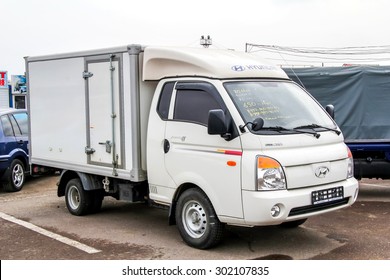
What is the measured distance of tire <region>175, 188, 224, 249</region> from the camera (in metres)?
5.71

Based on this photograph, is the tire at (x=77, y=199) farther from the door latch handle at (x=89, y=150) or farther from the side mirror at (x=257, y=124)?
the side mirror at (x=257, y=124)

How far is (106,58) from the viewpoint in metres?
7.00

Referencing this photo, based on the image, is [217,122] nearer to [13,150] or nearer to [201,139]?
[201,139]

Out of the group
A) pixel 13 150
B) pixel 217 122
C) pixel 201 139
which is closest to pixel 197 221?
pixel 201 139

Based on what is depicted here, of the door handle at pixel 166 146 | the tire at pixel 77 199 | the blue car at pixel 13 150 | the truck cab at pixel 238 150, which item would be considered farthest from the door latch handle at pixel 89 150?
the blue car at pixel 13 150

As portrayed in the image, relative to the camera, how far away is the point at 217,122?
17.6 ft

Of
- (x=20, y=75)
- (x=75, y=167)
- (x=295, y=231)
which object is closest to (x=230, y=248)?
(x=295, y=231)

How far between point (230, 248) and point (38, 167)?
4294 millimetres

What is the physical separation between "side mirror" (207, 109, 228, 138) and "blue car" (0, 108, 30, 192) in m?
6.27

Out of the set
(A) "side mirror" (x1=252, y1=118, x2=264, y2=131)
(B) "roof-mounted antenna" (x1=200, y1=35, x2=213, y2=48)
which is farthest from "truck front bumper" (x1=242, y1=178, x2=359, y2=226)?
(B) "roof-mounted antenna" (x1=200, y1=35, x2=213, y2=48)

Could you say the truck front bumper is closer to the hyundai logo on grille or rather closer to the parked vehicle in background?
the hyundai logo on grille

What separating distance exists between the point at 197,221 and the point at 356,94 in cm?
537

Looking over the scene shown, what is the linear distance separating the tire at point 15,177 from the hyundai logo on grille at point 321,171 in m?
7.01
